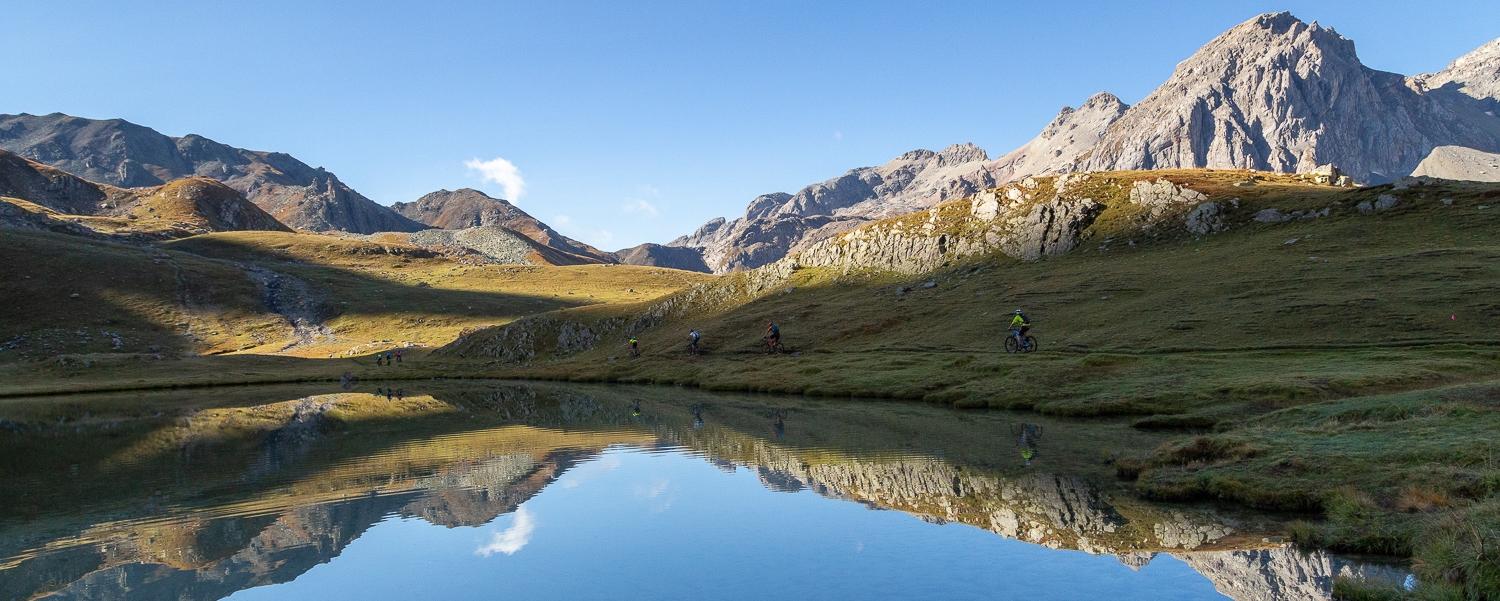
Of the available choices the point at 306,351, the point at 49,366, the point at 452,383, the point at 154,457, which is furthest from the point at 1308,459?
the point at 306,351

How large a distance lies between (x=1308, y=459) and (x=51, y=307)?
216351 mm

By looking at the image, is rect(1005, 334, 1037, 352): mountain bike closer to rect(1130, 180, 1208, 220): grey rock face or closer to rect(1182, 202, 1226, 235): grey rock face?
rect(1182, 202, 1226, 235): grey rock face

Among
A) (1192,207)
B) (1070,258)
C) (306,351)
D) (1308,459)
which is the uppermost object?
(1192,207)

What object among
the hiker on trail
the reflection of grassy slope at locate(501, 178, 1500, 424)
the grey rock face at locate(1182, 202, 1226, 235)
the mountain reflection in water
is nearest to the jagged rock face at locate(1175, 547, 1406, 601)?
the mountain reflection in water

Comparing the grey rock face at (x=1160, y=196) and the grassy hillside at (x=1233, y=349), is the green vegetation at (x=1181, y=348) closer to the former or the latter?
the grassy hillside at (x=1233, y=349)

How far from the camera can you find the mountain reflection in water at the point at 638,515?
56.4ft

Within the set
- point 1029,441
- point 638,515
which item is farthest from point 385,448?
point 1029,441

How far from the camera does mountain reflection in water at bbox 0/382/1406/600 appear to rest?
56.4 feet

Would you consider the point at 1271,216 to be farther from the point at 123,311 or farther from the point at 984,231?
the point at 123,311

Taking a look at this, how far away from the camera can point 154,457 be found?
3888 cm

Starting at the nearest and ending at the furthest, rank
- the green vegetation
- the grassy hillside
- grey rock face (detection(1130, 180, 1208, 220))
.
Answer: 1. the grassy hillside
2. the green vegetation
3. grey rock face (detection(1130, 180, 1208, 220))

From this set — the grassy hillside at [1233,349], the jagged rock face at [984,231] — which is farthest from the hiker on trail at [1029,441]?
the jagged rock face at [984,231]

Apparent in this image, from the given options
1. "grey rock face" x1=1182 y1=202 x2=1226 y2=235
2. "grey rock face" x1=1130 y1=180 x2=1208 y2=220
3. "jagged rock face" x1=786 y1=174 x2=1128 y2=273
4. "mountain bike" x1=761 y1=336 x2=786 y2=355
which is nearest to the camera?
"mountain bike" x1=761 y1=336 x2=786 y2=355

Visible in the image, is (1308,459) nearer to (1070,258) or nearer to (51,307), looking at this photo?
(1070,258)
